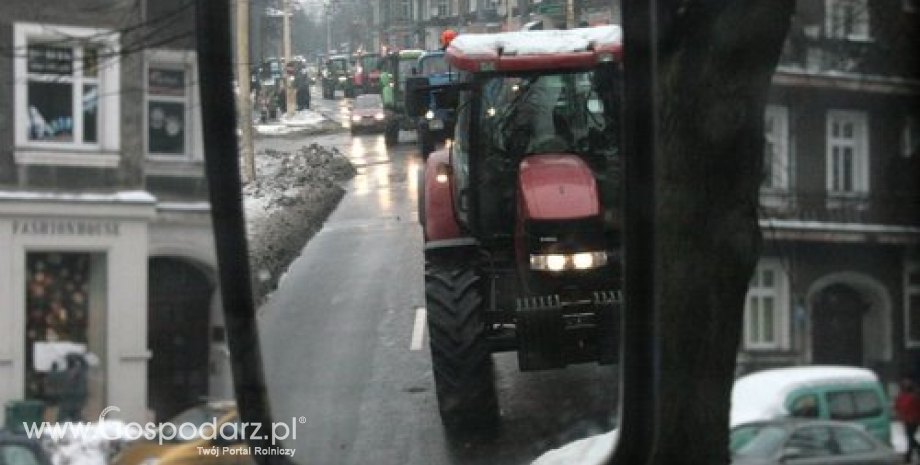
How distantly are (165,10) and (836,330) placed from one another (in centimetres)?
109

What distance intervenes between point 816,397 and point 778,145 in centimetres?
39

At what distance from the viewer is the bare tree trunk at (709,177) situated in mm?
1909

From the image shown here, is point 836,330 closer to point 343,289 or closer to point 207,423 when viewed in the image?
point 343,289

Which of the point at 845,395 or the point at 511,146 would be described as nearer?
the point at 845,395

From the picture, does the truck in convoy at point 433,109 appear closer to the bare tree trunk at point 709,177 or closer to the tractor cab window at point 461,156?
the tractor cab window at point 461,156

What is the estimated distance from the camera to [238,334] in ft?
6.00

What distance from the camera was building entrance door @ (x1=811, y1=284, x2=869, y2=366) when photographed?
1850 mm

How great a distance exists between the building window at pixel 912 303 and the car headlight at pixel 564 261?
0.47 meters

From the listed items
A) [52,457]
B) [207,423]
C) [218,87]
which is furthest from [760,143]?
[52,457]

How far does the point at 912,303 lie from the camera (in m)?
1.91

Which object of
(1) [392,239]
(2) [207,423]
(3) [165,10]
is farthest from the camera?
(1) [392,239]

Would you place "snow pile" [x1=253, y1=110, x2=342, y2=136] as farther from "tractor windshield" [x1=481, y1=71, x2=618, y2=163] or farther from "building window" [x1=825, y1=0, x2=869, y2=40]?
"building window" [x1=825, y1=0, x2=869, y2=40]

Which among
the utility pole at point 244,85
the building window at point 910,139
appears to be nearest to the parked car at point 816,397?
the building window at point 910,139

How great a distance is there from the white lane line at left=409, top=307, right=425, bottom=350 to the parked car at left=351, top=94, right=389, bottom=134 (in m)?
0.31
